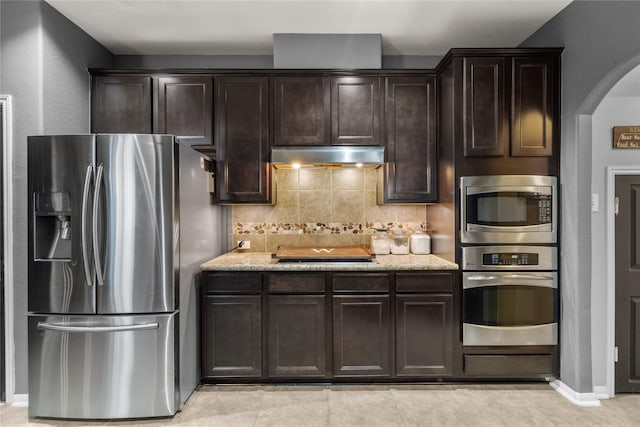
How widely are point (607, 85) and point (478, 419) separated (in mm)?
2283

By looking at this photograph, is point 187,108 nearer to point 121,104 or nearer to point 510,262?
point 121,104

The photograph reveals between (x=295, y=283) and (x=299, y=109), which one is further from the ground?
(x=299, y=109)

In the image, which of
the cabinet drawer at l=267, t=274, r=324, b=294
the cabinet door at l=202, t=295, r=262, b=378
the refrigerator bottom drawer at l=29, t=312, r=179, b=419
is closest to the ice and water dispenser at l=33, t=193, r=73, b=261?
the refrigerator bottom drawer at l=29, t=312, r=179, b=419

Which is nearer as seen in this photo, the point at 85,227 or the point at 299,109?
the point at 85,227

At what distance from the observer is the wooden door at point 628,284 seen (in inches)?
116

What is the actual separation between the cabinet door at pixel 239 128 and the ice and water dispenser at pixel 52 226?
1153 millimetres

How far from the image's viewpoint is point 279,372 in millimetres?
3014

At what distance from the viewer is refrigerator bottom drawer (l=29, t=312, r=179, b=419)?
2539 millimetres

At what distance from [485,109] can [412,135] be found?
613mm

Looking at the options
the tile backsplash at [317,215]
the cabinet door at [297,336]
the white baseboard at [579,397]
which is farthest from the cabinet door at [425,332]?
the tile backsplash at [317,215]

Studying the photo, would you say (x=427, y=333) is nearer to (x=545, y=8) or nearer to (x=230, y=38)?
(x=545, y=8)

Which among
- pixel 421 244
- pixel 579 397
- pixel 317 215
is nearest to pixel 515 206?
pixel 421 244

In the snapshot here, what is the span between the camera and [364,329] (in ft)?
9.89

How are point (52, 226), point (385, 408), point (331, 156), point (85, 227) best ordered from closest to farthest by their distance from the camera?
point (85, 227) → point (52, 226) → point (385, 408) → point (331, 156)
